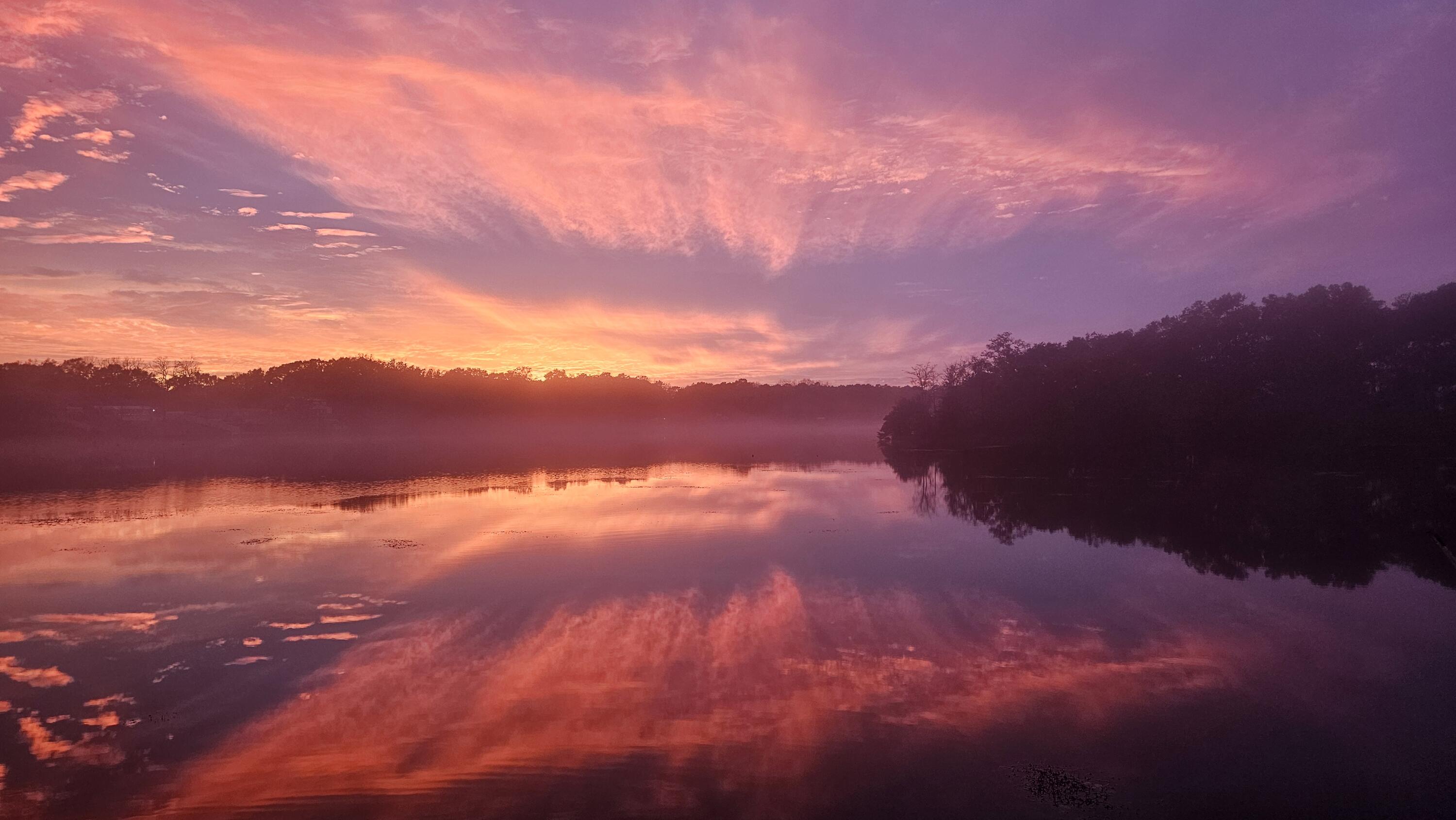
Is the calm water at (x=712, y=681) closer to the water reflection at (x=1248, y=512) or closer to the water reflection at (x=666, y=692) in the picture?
A: the water reflection at (x=666, y=692)

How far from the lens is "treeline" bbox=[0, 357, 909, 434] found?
299 feet

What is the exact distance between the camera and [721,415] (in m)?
196

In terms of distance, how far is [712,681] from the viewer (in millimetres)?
10336

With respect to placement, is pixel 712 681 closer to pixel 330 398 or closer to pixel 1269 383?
pixel 1269 383

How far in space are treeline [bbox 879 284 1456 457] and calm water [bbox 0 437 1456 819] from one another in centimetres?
2623

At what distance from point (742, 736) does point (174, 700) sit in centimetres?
769

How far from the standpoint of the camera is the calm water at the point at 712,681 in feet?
24.1

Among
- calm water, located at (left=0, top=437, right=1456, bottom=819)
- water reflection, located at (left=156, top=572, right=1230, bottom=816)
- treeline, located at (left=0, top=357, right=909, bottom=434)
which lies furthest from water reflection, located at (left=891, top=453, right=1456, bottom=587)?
treeline, located at (left=0, top=357, right=909, bottom=434)

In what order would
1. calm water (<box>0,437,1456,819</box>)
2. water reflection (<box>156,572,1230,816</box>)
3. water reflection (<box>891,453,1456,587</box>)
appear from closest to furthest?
calm water (<box>0,437,1456,819</box>)
water reflection (<box>156,572,1230,816</box>)
water reflection (<box>891,453,1456,587</box>)

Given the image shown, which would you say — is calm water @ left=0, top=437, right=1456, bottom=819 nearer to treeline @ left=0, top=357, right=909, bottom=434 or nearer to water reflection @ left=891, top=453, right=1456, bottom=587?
water reflection @ left=891, top=453, right=1456, bottom=587

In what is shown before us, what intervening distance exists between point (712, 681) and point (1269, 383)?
50.8 meters

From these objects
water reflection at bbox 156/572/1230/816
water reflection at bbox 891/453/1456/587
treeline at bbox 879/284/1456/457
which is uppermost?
treeline at bbox 879/284/1456/457

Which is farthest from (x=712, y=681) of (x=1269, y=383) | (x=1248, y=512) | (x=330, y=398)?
(x=330, y=398)

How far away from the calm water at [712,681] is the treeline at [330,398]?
94.4 m
